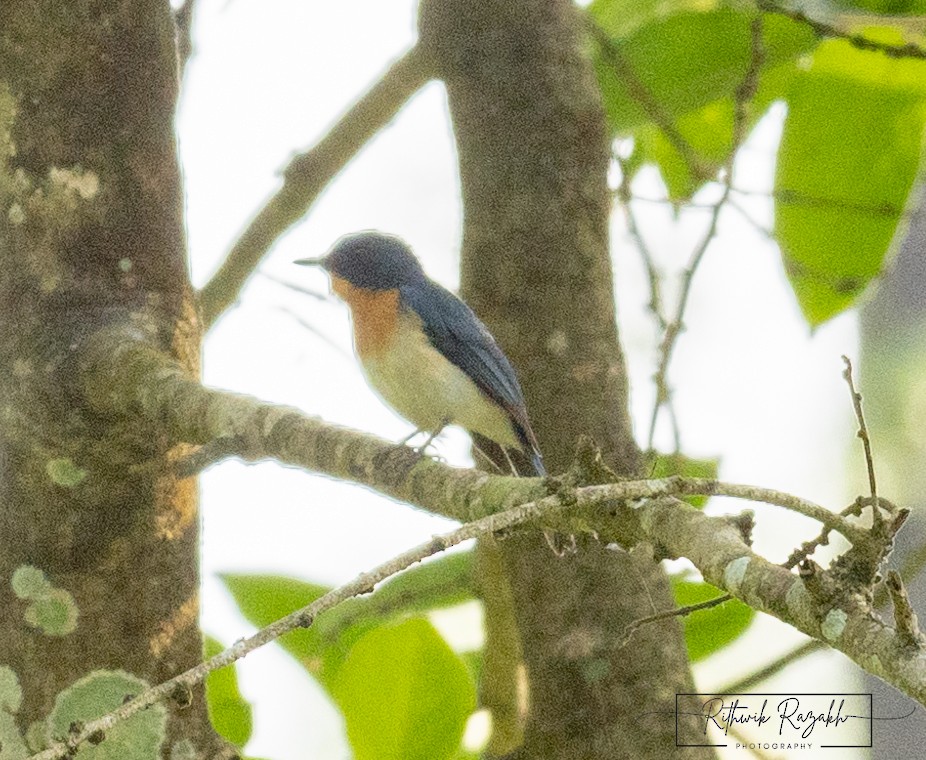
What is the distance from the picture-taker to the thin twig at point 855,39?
2.02 metres

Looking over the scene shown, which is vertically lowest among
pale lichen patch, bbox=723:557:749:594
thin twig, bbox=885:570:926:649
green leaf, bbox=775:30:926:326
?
thin twig, bbox=885:570:926:649

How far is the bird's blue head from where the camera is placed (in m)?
4.20

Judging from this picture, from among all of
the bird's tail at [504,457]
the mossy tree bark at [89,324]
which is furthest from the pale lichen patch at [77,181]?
the bird's tail at [504,457]

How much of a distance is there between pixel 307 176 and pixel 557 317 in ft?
3.69

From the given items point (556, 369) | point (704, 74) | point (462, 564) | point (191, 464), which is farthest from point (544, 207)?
point (191, 464)

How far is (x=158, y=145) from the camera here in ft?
8.55

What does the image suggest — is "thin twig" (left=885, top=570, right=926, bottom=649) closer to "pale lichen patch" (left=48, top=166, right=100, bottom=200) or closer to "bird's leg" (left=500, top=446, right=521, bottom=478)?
"pale lichen patch" (left=48, top=166, right=100, bottom=200)

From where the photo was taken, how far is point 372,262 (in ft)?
14.0

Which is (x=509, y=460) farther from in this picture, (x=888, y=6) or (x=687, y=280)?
(x=888, y=6)

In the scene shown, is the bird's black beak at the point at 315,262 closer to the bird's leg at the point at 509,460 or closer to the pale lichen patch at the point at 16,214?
the bird's leg at the point at 509,460

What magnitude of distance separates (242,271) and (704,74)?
1753mm

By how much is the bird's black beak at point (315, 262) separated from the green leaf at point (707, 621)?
7.00 feet

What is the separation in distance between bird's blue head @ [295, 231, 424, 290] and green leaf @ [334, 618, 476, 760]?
7.39 ft

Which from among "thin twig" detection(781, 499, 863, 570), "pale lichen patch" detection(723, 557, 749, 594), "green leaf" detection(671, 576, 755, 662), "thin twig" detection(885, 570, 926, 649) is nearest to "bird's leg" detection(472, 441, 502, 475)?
"green leaf" detection(671, 576, 755, 662)
